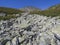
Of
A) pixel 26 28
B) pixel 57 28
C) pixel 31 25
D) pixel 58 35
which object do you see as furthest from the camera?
pixel 31 25

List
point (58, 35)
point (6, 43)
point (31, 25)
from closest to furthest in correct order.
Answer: point (6, 43)
point (58, 35)
point (31, 25)

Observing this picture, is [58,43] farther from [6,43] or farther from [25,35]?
[6,43]

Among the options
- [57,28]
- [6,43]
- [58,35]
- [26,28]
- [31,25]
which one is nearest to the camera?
[6,43]

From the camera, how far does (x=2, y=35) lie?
2167 centimetres

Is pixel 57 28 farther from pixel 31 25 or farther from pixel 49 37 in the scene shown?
pixel 31 25

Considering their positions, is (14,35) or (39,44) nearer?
(39,44)

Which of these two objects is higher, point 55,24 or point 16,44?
point 55,24

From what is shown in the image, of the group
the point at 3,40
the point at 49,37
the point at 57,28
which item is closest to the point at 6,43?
the point at 3,40

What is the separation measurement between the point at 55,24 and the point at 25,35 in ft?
17.0

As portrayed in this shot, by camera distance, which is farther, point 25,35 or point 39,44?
point 25,35

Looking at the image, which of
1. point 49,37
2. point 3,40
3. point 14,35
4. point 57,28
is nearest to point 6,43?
point 3,40

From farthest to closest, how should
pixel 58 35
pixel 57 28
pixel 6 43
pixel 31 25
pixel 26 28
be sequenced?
pixel 31 25, pixel 26 28, pixel 57 28, pixel 58 35, pixel 6 43

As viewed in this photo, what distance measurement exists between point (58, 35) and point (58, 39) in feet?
1.62

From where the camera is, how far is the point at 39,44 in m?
19.8
